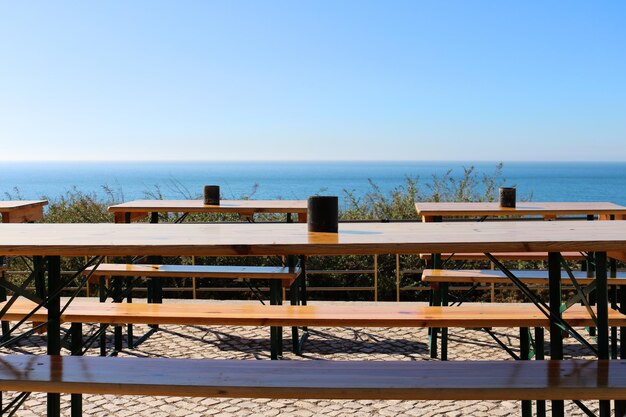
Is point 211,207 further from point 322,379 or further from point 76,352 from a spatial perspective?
point 322,379

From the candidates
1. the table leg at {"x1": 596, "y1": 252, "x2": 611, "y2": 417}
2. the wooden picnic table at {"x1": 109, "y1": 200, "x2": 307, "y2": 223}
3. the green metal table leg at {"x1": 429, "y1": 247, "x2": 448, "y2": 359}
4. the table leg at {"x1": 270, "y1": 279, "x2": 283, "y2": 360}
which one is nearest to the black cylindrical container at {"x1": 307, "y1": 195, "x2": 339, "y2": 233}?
the table leg at {"x1": 596, "y1": 252, "x2": 611, "y2": 417}

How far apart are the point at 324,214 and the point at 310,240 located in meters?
0.27

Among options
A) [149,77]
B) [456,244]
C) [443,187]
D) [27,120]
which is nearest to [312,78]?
[149,77]

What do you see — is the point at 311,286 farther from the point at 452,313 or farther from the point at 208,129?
the point at 208,129

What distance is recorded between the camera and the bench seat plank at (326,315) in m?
3.19

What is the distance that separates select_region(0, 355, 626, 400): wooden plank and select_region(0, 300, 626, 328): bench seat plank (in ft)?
2.36

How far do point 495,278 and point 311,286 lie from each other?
2658mm

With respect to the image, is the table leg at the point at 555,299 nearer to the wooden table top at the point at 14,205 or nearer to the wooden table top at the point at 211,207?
the wooden table top at the point at 211,207

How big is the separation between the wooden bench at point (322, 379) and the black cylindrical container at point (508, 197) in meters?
2.60

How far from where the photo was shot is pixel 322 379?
7.20 ft

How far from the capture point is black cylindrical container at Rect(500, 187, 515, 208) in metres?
4.88

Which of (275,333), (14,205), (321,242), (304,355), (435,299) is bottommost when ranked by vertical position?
(304,355)

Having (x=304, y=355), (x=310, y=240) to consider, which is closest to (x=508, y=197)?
(x=304, y=355)

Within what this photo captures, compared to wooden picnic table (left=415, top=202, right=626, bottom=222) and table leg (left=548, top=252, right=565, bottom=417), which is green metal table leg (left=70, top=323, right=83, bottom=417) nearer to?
table leg (left=548, top=252, right=565, bottom=417)
